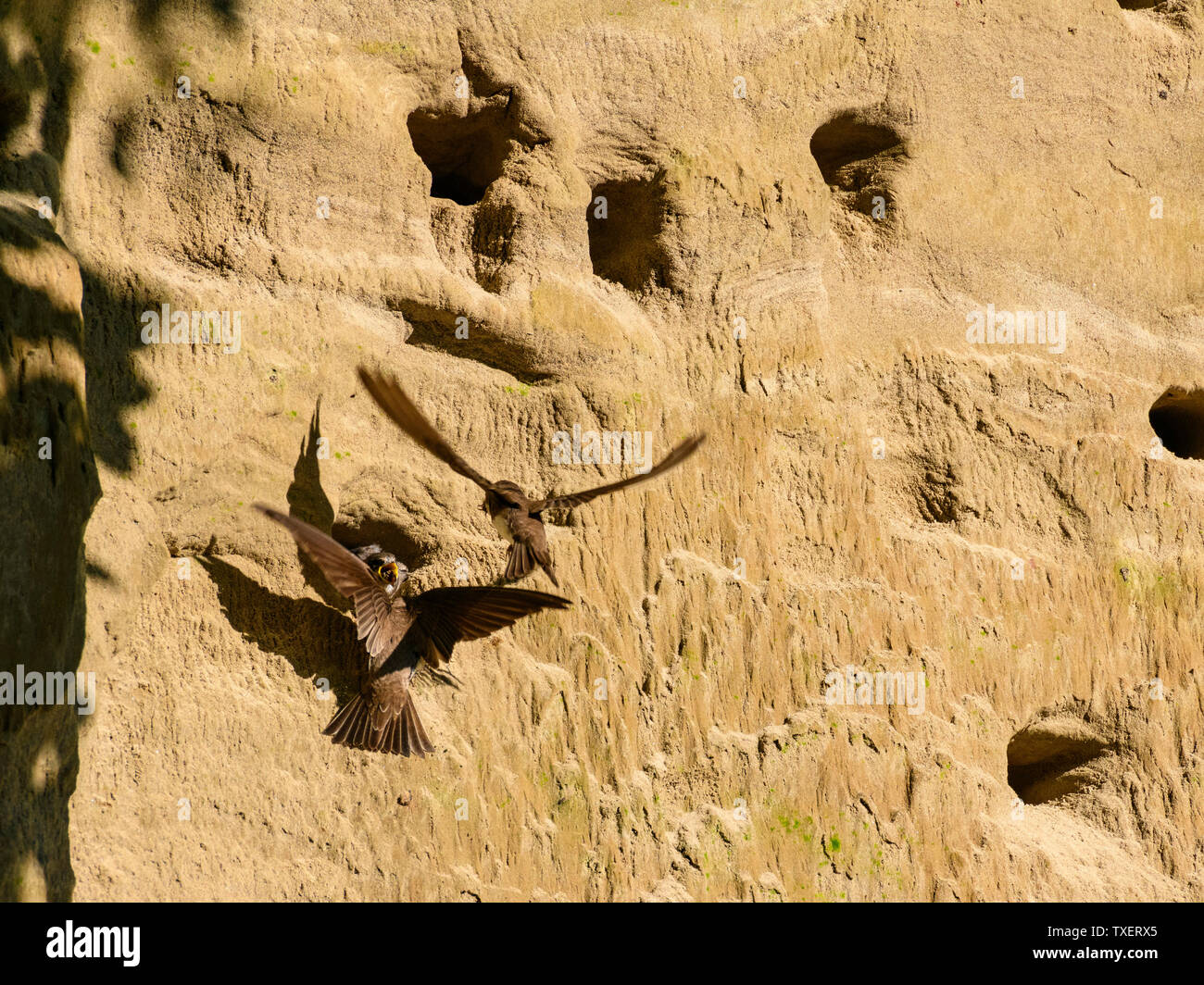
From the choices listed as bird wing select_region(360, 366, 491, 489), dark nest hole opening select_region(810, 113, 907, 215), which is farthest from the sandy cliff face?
bird wing select_region(360, 366, 491, 489)

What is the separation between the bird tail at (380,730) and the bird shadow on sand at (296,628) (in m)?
0.28

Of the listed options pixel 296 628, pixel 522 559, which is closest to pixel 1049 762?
pixel 522 559

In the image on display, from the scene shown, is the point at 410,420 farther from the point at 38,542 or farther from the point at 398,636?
the point at 38,542

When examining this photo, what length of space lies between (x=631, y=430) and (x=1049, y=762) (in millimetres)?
2761

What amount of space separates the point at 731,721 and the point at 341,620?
169cm

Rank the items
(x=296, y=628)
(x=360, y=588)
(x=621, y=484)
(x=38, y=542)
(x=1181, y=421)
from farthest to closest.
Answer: (x=1181, y=421)
(x=296, y=628)
(x=621, y=484)
(x=360, y=588)
(x=38, y=542)

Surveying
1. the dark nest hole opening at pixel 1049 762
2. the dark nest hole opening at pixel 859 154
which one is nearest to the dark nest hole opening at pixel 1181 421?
the dark nest hole opening at pixel 1049 762

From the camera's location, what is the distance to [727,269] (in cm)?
650

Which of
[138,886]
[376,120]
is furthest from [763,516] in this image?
[138,886]

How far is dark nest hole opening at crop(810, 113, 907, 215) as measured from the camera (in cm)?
697

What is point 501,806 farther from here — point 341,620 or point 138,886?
point 138,886

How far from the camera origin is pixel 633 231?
6582mm

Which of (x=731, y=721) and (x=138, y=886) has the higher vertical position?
(x=731, y=721)

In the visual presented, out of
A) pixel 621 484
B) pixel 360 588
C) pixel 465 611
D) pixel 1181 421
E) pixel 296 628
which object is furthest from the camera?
pixel 1181 421
